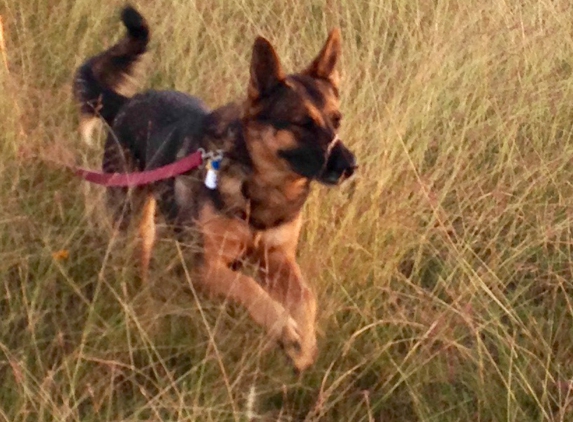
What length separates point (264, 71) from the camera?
3016 millimetres

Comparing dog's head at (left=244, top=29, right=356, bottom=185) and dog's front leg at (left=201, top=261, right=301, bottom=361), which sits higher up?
dog's head at (left=244, top=29, right=356, bottom=185)

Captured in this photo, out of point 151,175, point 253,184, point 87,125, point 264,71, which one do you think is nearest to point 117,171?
point 87,125

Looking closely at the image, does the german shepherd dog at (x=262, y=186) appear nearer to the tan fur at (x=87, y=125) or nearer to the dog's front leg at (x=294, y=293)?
the dog's front leg at (x=294, y=293)

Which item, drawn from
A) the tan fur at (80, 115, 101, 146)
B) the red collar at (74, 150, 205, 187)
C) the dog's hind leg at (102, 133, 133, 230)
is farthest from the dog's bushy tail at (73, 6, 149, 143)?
the red collar at (74, 150, 205, 187)

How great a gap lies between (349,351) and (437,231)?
26.3 inches

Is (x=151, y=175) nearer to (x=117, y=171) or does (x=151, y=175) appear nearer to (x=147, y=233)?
(x=147, y=233)

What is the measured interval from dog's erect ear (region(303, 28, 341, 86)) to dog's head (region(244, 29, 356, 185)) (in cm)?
13

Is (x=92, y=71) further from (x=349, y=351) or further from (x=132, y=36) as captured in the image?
(x=349, y=351)

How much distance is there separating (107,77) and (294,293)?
1.38 meters

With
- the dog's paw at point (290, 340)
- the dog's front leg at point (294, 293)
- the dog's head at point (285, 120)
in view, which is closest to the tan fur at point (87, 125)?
the dog's head at point (285, 120)

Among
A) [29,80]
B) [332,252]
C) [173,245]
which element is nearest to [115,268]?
[173,245]

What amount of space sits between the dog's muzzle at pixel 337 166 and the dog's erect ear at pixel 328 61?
421 millimetres

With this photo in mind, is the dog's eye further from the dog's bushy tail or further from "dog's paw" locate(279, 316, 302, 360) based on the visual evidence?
the dog's bushy tail

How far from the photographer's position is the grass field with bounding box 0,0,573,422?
8.27ft
